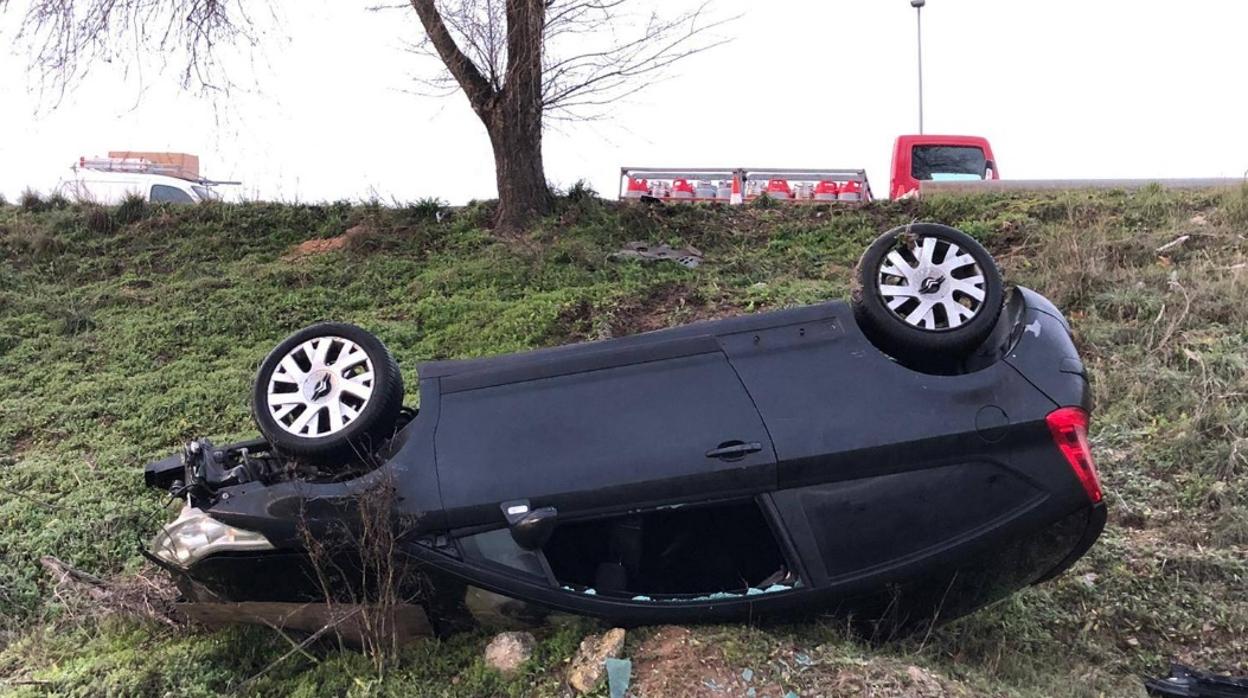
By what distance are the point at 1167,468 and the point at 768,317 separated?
346 cm

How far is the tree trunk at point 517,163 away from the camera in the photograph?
408 inches

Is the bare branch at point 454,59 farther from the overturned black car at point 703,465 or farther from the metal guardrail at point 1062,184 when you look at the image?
the overturned black car at point 703,465

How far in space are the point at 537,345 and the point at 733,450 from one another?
15.1 feet

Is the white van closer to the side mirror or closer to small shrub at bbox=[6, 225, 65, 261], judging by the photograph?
small shrub at bbox=[6, 225, 65, 261]

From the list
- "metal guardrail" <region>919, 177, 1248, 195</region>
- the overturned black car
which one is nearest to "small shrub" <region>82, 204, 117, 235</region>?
the overturned black car

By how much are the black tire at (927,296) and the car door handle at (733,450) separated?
0.67 meters

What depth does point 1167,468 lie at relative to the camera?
18.5ft

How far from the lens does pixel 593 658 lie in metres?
3.30

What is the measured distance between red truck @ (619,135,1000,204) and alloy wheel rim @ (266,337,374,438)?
36.8 feet

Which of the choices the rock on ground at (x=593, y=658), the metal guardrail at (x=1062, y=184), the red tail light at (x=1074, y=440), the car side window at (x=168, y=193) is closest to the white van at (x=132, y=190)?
the car side window at (x=168, y=193)

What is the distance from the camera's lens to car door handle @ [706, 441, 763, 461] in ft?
10.8

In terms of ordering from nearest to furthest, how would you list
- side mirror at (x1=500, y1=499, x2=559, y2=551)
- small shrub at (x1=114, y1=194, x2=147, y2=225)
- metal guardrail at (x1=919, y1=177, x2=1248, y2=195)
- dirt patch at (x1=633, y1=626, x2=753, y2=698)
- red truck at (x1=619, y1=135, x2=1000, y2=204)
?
1. dirt patch at (x1=633, y1=626, x2=753, y2=698)
2. side mirror at (x1=500, y1=499, x2=559, y2=551)
3. metal guardrail at (x1=919, y1=177, x2=1248, y2=195)
4. small shrub at (x1=114, y1=194, x2=147, y2=225)
5. red truck at (x1=619, y1=135, x2=1000, y2=204)

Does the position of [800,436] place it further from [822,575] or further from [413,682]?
[413,682]

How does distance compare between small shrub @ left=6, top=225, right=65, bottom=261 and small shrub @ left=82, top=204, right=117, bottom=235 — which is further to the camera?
small shrub @ left=82, top=204, right=117, bottom=235
